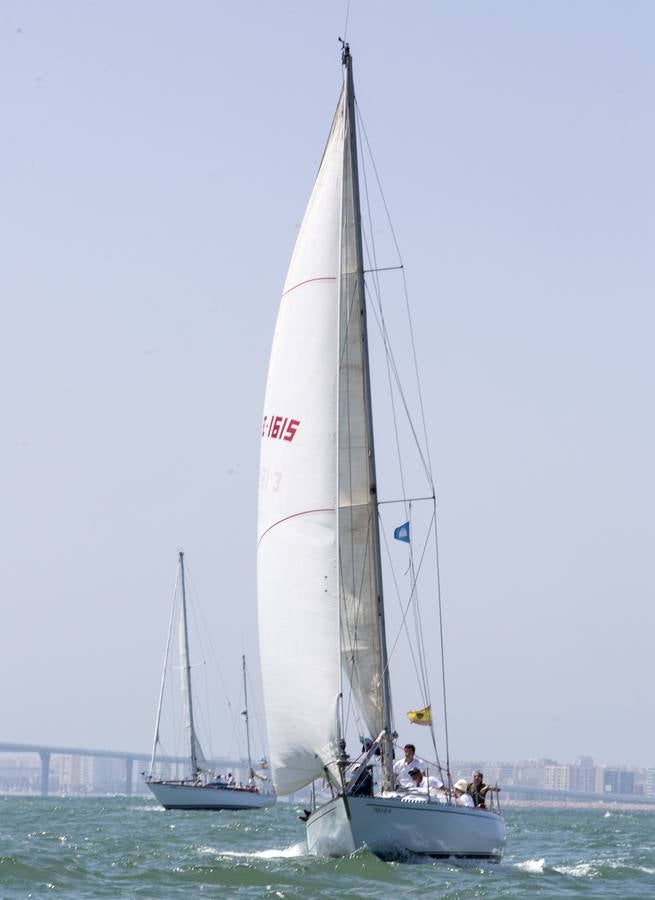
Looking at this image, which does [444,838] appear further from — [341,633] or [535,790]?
[535,790]

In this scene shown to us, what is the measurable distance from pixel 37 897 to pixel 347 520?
784 cm

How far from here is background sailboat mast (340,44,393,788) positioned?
84.6 ft

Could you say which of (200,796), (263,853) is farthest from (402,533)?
(200,796)

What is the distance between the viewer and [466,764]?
529 ft

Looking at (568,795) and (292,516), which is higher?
(292,516)

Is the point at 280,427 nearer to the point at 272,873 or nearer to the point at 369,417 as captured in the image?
the point at 369,417

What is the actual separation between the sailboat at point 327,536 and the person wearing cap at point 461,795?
18 centimetres

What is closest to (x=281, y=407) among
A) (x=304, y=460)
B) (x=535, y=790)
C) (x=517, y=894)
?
(x=304, y=460)

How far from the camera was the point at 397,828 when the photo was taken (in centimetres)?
2361

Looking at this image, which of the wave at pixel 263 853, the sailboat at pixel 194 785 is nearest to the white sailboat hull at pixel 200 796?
the sailboat at pixel 194 785

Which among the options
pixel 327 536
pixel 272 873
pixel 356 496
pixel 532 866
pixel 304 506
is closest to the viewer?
pixel 272 873

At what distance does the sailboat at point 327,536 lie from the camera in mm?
25188

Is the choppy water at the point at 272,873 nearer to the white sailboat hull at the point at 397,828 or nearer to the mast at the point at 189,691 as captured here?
the white sailboat hull at the point at 397,828

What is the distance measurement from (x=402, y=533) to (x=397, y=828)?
15.6ft
